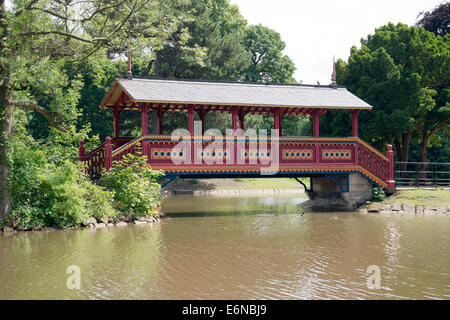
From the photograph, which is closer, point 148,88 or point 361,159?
point 148,88

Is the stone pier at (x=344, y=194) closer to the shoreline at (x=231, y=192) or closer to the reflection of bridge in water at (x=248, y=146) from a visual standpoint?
the reflection of bridge in water at (x=248, y=146)

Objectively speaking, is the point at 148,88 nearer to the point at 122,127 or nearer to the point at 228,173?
the point at 228,173

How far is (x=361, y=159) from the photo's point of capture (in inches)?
909

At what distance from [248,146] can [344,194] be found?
207 inches

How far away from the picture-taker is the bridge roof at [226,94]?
20.5 metres

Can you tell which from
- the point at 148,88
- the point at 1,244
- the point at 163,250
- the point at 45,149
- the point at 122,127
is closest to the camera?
the point at 163,250

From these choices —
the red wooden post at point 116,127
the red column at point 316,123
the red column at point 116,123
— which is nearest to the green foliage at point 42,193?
the red wooden post at point 116,127

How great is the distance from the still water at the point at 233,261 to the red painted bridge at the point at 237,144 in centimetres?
366

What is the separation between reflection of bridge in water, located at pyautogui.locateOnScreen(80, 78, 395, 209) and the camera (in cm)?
2045

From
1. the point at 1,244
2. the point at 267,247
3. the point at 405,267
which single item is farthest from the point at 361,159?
the point at 1,244

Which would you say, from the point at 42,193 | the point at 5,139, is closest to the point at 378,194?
the point at 42,193

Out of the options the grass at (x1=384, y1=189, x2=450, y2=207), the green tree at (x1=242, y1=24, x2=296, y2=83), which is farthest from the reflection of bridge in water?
the green tree at (x1=242, y1=24, x2=296, y2=83)
